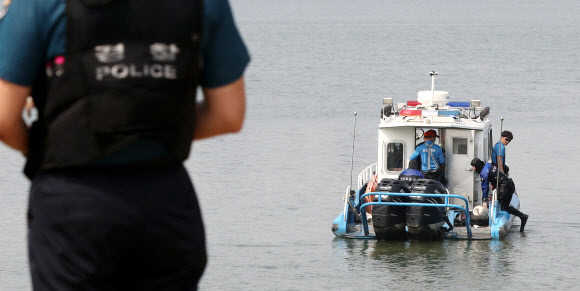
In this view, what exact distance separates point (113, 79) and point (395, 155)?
15310 mm

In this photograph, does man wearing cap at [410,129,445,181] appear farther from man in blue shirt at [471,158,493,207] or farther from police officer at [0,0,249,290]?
police officer at [0,0,249,290]

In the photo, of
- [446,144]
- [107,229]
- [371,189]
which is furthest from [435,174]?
[107,229]

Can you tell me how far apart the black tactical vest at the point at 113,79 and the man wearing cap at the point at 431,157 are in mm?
14512

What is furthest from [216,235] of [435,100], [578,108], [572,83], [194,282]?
[572,83]

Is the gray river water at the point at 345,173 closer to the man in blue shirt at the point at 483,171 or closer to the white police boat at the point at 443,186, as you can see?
the white police boat at the point at 443,186

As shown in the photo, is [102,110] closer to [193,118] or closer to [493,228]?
[193,118]

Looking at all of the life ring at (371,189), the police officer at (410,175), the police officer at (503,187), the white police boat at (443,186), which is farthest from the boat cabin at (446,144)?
the police officer at (410,175)

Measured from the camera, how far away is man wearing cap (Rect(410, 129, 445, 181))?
55.5ft

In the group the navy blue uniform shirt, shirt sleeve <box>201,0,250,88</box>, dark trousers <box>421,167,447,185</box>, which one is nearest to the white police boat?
dark trousers <box>421,167,447,185</box>

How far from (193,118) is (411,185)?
44.3ft

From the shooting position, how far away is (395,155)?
57.7ft

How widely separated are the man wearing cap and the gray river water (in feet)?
3.72

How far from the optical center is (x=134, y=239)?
8.04 feet

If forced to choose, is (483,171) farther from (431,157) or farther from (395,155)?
(395,155)
